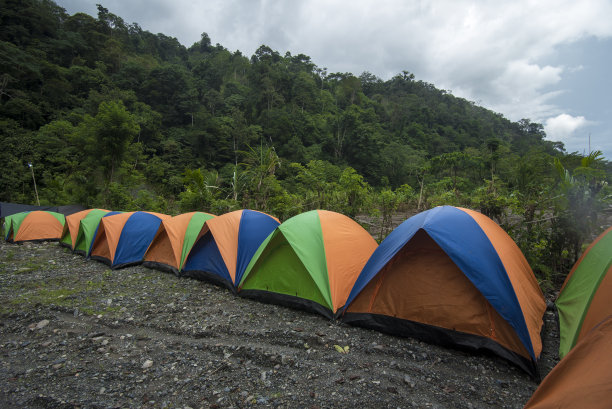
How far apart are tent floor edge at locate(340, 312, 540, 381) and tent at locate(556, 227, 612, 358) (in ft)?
1.39

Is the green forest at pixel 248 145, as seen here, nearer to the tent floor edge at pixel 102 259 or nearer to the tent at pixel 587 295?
the tent at pixel 587 295

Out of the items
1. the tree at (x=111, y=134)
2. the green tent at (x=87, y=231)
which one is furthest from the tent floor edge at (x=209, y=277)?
the tree at (x=111, y=134)

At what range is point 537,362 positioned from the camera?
2.68m

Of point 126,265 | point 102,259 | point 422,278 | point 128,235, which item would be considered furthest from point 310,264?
point 102,259

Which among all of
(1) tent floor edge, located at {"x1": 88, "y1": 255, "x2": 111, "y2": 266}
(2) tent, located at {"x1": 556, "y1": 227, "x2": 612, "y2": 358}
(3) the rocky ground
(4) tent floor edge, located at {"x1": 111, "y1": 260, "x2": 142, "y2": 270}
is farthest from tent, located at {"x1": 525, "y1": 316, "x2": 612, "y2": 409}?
(1) tent floor edge, located at {"x1": 88, "y1": 255, "x2": 111, "y2": 266}

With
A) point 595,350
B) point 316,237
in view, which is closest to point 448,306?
point 595,350

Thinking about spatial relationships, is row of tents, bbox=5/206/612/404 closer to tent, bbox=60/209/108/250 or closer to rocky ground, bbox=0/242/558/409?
rocky ground, bbox=0/242/558/409

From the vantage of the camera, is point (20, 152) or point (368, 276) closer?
point (368, 276)

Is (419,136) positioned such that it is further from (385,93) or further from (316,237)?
(316,237)

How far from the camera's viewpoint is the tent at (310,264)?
389cm

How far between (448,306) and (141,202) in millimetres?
14876

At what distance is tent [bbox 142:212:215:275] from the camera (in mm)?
5707

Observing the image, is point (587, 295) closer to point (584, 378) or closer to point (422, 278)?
point (422, 278)

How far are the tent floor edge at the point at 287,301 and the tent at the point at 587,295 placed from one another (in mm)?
2515
